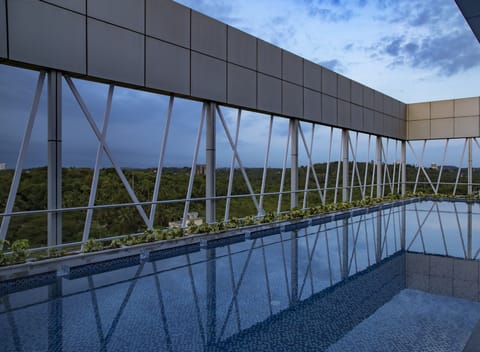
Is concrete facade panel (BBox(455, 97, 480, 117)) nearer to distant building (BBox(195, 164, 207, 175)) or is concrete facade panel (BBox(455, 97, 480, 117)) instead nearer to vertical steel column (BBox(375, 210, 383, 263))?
vertical steel column (BBox(375, 210, 383, 263))

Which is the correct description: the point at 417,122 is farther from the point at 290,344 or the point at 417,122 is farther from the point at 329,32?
the point at 290,344

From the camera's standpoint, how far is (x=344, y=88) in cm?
1310

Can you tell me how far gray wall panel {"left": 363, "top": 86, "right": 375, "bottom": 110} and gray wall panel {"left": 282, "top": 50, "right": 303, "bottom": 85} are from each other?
185 inches

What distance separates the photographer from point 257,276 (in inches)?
207

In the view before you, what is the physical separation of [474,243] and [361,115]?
756 cm

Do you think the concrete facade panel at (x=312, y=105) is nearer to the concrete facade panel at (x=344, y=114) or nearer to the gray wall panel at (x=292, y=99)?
the gray wall panel at (x=292, y=99)

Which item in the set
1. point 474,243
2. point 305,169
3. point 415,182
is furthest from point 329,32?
point 415,182

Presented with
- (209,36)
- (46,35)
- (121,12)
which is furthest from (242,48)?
(46,35)

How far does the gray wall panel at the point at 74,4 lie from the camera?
218 inches

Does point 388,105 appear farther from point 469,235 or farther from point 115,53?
point 115,53

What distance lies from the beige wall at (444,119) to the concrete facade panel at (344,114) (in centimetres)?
660

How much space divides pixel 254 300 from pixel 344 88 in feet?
34.8

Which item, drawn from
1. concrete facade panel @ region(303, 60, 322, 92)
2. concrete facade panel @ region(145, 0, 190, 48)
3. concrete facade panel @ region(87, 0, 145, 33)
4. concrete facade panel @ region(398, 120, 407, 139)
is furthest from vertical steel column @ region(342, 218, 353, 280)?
concrete facade panel @ region(398, 120, 407, 139)

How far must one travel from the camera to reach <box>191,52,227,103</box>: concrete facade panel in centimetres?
771
